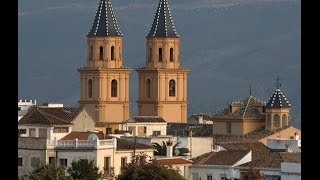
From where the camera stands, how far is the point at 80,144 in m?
43.1

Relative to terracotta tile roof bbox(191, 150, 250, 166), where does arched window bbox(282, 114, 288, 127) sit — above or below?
above

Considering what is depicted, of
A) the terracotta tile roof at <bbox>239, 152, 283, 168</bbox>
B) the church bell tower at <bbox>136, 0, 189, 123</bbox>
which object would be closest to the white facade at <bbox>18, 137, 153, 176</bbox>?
the terracotta tile roof at <bbox>239, 152, 283, 168</bbox>

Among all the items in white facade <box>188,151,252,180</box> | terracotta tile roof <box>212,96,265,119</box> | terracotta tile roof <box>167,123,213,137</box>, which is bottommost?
white facade <box>188,151,252,180</box>

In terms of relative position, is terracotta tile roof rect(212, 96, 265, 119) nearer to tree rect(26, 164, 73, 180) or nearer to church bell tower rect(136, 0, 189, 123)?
church bell tower rect(136, 0, 189, 123)

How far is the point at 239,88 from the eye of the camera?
163500 millimetres

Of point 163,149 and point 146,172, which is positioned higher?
point 163,149

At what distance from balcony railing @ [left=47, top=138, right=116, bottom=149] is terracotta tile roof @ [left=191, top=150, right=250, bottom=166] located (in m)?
2.14

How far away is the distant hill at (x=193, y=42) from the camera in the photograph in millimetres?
168000

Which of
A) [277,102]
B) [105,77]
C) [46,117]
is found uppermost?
[105,77]

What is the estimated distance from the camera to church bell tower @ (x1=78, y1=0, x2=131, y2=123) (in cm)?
7581

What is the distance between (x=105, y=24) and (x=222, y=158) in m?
→ 37.8

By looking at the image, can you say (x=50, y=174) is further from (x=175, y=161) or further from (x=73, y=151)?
(x=175, y=161)

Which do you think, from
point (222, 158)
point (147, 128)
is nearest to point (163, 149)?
point (222, 158)
